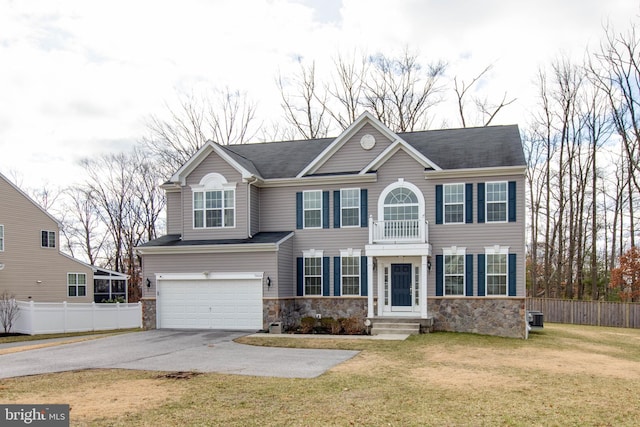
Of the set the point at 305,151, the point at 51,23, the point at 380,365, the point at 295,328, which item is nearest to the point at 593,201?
the point at 305,151

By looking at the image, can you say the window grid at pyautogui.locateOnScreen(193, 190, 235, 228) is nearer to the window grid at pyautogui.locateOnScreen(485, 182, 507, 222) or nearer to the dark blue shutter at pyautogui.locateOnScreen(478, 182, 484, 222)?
the dark blue shutter at pyautogui.locateOnScreen(478, 182, 484, 222)

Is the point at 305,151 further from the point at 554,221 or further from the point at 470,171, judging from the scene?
the point at 554,221

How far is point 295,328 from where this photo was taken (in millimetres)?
20328

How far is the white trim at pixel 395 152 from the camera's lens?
66.2 ft

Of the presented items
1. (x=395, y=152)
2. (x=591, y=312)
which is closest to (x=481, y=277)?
(x=395, y=152)

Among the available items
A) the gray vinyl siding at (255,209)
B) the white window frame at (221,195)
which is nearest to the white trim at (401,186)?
the gray vinyl siding at (255,209)

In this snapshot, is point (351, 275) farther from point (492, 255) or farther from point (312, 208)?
point (492, 255)

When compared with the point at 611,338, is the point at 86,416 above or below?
above

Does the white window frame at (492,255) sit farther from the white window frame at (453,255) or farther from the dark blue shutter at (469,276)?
the white window frame at (453,255)

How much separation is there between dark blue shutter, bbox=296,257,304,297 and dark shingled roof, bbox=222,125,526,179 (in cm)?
340

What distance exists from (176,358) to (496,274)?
11137 millimetres

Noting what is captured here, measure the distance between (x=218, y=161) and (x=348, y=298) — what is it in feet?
23.4

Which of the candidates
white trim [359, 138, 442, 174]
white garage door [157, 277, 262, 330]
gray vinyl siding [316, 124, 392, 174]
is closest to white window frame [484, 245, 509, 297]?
white trim [359, 138, 442, 174]

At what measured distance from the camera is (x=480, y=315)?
1947 centimetres
